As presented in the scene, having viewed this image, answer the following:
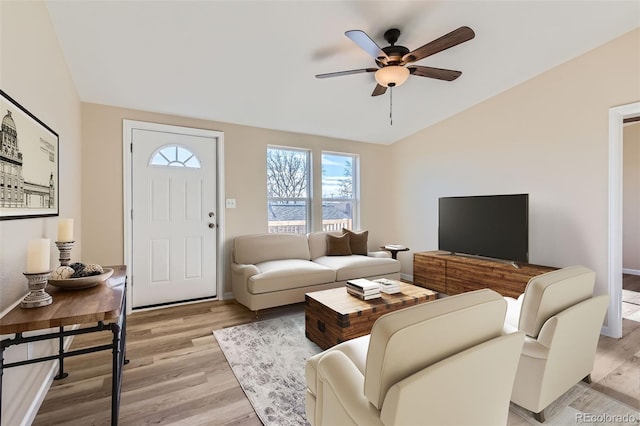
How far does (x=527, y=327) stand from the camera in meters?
1.62

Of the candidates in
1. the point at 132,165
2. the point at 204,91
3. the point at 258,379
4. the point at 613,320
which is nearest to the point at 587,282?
the point at 613,320

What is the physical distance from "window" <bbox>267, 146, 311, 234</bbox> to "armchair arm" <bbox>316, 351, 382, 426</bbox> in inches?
123

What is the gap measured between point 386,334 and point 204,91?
305 centimetres

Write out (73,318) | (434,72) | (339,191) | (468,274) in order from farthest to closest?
(339,191), (468,274), (434,72), (73,318)

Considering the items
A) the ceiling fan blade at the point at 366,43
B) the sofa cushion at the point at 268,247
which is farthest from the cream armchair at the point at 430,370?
the sofa cushion at the point at 268,247

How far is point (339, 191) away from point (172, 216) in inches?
96.5

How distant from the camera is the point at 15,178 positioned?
1.52 m

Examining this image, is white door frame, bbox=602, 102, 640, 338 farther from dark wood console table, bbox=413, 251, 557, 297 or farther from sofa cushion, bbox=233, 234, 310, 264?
sofa cushion, bbox=233, 234, 310, 264

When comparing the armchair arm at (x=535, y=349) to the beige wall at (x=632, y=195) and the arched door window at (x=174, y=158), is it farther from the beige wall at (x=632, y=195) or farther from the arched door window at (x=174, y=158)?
the beige wall at (x=632, y=195)

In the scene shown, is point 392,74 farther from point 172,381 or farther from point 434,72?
point 172,381

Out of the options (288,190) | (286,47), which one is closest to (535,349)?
(286,47)

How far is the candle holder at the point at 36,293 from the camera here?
4.52 ft

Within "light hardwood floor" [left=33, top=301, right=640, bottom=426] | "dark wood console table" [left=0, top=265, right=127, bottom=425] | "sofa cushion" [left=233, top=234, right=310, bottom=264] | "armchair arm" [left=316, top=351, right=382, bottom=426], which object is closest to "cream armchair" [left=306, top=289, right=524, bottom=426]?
"armchair arm" [left=316, top=351, right=382, bottom=426]

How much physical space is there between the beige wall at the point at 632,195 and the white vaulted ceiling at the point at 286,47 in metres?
3.25
